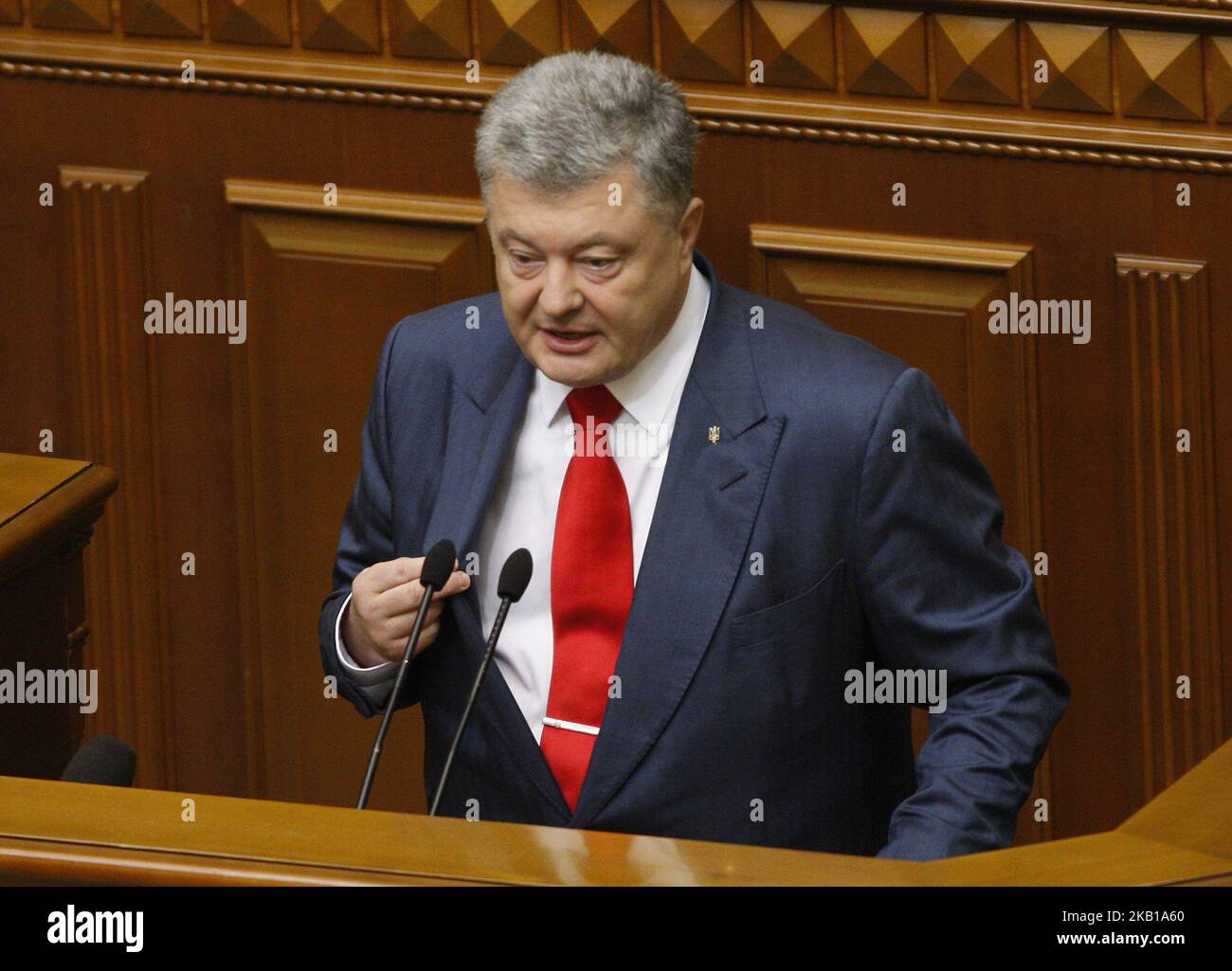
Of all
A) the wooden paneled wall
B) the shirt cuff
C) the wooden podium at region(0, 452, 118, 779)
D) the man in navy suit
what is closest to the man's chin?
the man in navy suit

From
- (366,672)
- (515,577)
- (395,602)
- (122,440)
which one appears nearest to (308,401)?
(122,440)

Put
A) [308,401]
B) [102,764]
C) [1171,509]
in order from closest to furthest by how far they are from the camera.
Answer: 1. [102,764]
2. [1171,509]
3. [308,401]

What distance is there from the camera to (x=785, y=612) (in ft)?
6.91

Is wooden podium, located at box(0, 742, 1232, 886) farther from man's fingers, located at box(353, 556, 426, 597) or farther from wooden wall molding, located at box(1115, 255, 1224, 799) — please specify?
wooden wall molding, located at box(1115, 255, 1224, 799)

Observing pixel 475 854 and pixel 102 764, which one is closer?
pixel 475 854

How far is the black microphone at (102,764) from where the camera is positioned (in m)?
1.94

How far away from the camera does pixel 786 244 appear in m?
2.94

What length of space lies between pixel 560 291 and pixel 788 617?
17.1 inches

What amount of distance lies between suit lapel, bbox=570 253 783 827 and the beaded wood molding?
90 centimetres

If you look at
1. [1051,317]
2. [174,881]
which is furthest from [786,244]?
[174,881]

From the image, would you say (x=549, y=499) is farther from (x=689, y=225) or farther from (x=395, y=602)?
(x=689, y=225)

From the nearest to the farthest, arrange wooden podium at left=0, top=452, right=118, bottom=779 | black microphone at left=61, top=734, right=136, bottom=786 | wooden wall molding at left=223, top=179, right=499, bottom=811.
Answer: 1. black microphone at left=61, top=734, right=136, bottom=786
2. wooden podium at left=0, top=452, right=118, bottom=779
3. wooden wall molding at left=223, top=179, right=499, bottom=811

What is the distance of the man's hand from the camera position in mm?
2090

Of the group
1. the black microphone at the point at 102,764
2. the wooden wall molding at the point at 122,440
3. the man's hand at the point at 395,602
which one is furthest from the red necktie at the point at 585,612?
the wooden wall molding at the point at 122,440
